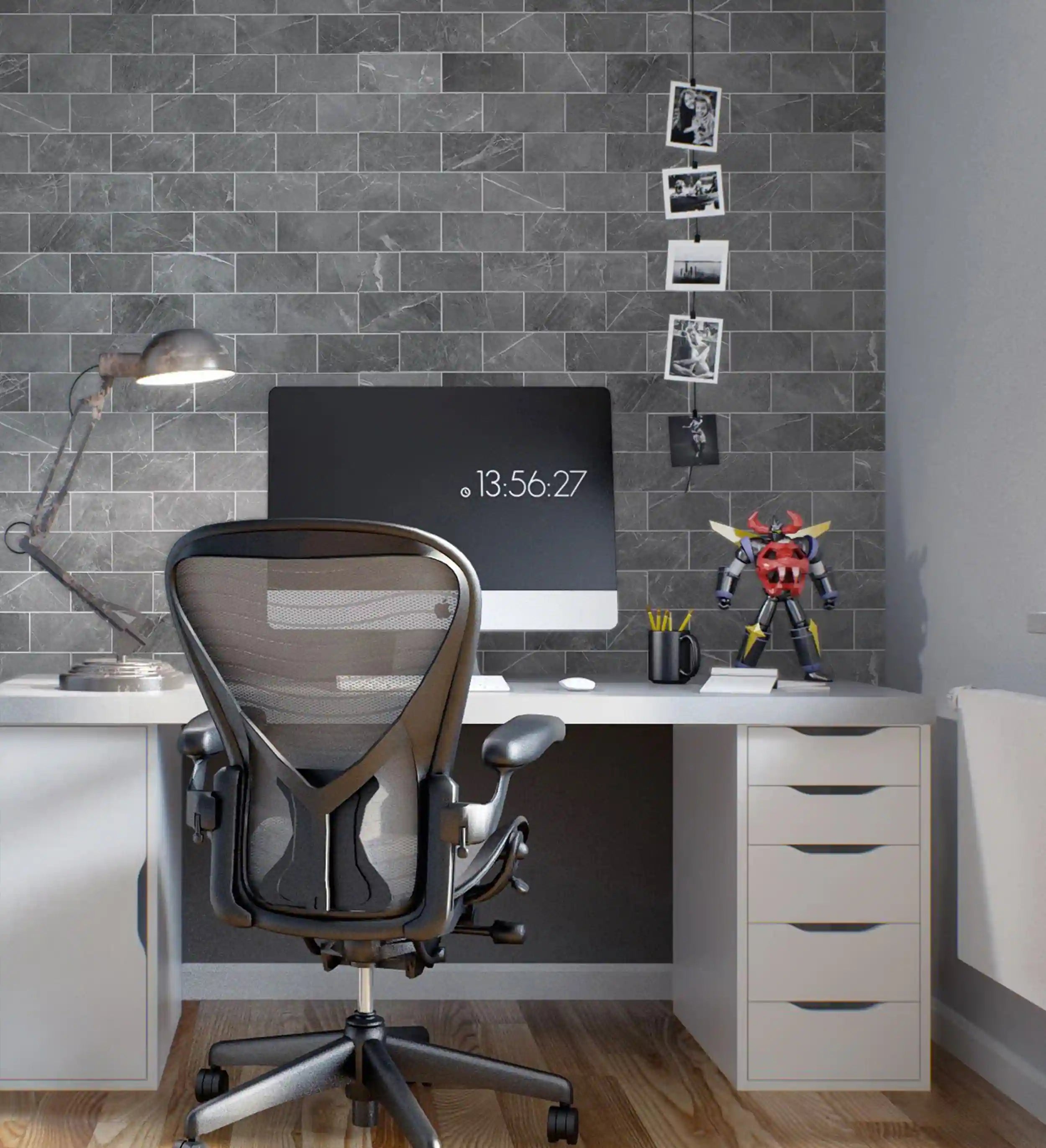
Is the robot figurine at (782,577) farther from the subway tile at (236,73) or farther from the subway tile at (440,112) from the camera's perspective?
the subway tile at (236,73)

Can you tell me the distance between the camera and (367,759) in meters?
1.73

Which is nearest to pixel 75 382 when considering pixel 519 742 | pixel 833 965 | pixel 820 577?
pixel 519 742

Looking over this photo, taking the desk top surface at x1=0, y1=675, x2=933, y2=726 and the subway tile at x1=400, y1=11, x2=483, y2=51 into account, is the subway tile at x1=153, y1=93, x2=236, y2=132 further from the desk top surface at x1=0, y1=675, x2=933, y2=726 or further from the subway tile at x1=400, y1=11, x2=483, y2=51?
the desk top surface at x1=0, y1=675, x2=933, y2=726

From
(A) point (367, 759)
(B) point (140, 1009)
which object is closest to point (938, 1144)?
(A) point (367, 759)

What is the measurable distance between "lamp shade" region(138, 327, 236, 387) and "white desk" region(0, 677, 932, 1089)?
676 millimetres

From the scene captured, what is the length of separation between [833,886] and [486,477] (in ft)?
3.70

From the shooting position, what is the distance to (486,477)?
2.65 meters

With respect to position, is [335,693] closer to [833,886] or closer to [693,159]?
[833,886]

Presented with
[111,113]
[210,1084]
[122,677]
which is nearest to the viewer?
[210,1084]

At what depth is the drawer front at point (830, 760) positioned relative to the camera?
2.22m

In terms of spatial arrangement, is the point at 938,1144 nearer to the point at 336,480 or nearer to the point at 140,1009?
the point at 140,1009

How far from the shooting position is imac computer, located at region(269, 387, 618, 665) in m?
2.61

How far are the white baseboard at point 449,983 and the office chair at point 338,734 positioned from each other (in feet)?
3.10

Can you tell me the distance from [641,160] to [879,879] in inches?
68.3
